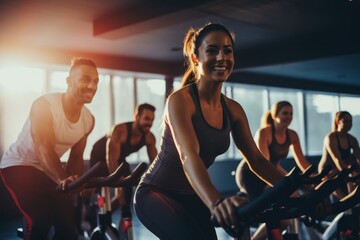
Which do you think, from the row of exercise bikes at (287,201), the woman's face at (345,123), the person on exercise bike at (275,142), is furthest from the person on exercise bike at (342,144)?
the row of exercise bikes at (287,201)

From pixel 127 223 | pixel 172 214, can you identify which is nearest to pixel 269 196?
pixel 172 214

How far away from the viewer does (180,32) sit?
255 inches

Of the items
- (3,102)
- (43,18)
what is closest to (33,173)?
(43,18)

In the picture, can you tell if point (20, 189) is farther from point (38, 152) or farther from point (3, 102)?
point (3, 102)

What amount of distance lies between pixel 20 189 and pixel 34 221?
0.68 feet

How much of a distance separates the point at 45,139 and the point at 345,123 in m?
2.98

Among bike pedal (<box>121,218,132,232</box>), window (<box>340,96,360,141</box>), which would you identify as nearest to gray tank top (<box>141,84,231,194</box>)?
bike pedal (<box>121,218,132,232</box>)

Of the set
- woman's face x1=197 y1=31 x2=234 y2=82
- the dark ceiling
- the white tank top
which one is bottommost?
the white tank top

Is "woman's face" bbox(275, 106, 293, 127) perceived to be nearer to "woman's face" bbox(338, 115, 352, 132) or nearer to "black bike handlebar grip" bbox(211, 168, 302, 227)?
"woman's face" bbox(338, 115, 352, 132)

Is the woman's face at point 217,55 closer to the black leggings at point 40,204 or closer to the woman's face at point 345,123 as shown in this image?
the black leggings at point 40,204

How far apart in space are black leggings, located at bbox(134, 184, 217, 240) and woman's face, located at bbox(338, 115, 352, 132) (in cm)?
299

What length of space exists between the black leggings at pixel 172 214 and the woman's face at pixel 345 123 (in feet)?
9.82

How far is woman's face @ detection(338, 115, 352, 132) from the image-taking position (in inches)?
169

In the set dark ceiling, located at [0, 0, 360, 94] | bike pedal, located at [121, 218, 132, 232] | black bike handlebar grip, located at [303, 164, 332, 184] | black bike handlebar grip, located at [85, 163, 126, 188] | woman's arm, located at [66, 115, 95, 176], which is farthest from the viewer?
dark ceiling, located at [0, 0, 360, 94]
